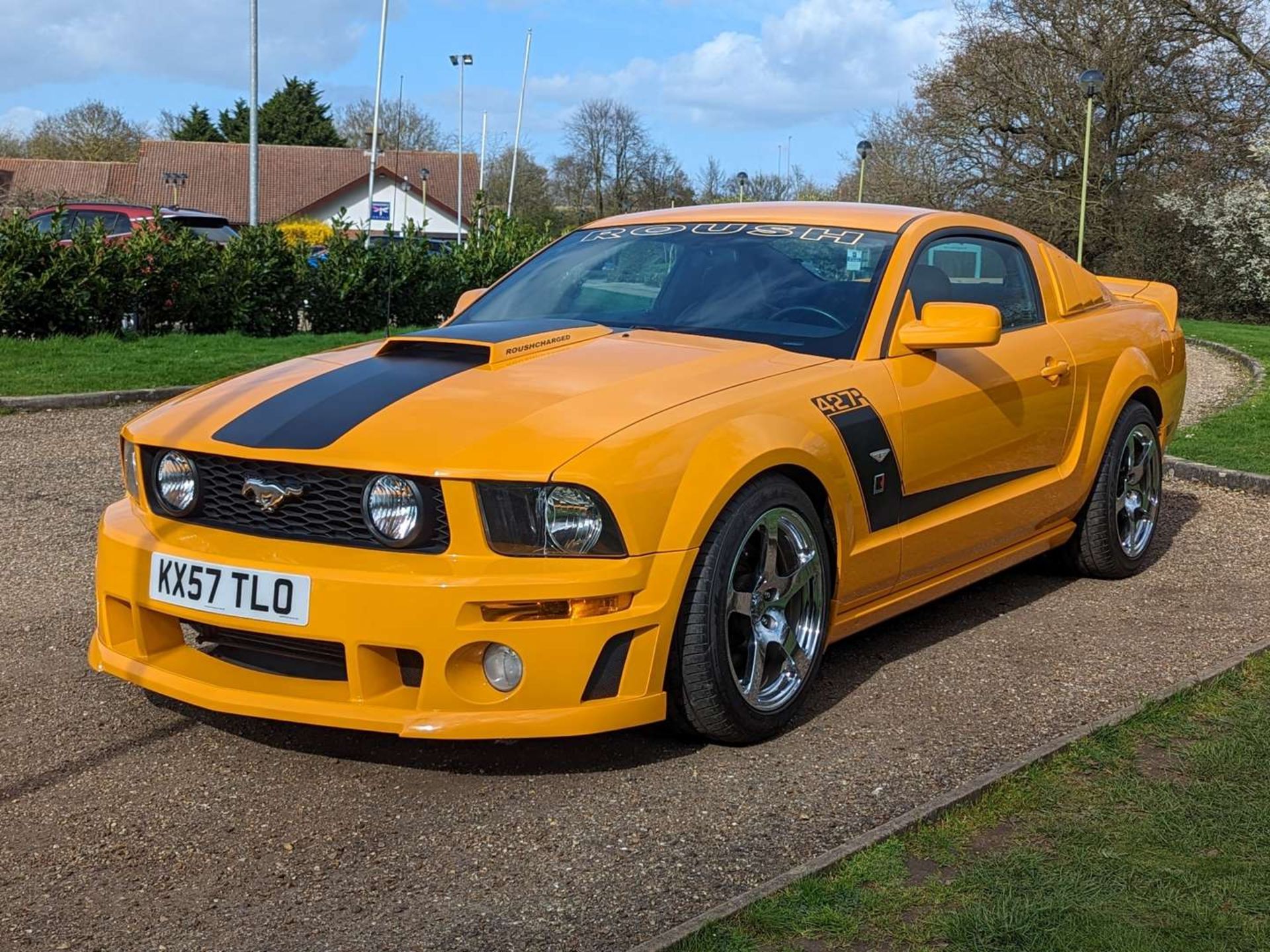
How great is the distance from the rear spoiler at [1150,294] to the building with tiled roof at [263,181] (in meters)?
55.9

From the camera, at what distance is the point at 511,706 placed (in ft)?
11.3

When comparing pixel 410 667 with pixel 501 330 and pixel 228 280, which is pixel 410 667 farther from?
pixel 228 280

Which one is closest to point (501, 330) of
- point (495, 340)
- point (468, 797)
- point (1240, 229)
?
point (495, 340)

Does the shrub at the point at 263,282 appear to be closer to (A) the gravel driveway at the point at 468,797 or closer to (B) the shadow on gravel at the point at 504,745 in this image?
(A) the gravel driveway at the point at 468,797

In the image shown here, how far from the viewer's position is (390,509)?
343cm

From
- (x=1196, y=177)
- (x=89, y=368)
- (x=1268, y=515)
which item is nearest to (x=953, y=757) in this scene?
(x=1268, y=515)

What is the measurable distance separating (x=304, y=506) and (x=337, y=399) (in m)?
0.40

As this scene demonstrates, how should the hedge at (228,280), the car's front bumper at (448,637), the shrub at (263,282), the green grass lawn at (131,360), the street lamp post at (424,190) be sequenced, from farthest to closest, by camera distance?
the street lamp post at (424,190)
the shrub at (263,282)
the hedge at (228,280)
the green grass lawn at (131,360)
the car's front bumper at (448,637)

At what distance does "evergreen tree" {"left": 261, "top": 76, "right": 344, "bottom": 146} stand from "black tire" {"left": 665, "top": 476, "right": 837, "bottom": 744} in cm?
7824

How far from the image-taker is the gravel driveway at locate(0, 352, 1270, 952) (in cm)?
295

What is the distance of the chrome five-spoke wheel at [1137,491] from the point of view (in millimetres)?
5953

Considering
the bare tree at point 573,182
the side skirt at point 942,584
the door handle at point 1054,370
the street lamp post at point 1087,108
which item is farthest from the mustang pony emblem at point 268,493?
the bare tree at point 573,182

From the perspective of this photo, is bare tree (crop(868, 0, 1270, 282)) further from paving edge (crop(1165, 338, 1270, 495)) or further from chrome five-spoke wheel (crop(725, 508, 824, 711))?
chrome five-spoke wheel (crop(725, 508, 824, 711))

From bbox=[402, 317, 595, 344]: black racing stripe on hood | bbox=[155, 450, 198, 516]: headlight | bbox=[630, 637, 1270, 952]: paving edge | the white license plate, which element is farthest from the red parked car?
bbox=[630, 637, 1270, 952]: paving edge
